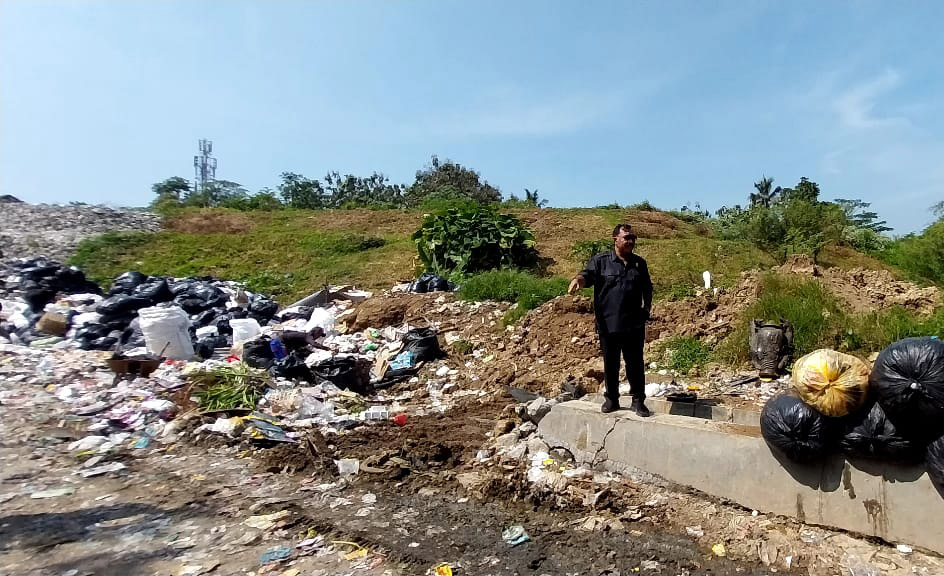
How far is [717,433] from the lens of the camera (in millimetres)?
3898

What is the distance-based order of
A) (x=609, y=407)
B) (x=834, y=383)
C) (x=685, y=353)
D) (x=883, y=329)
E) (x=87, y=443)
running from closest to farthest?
(x=834, y=383), (x=609, y=407), (x=87, y=443), (x=883, y=329), (x=685, y=353)

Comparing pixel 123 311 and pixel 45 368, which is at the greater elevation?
pixel 123 311

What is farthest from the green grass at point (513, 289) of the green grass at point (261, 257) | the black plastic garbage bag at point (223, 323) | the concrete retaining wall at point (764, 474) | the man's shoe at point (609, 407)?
the concrete retaining wall at point (764, 474)

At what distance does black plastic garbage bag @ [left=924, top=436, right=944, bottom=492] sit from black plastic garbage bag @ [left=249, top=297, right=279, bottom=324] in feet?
33.3

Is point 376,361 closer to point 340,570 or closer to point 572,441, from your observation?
point 572,441

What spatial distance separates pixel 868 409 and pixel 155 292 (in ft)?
33.7

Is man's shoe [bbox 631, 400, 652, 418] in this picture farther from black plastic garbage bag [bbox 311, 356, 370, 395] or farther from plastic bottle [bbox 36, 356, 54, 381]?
plastic bottle [bbox 36, 356, 54, 381]

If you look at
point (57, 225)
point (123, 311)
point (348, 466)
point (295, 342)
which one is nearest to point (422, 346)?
point (295, 342)

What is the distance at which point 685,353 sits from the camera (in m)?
7.37

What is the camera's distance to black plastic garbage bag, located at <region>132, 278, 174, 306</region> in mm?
10484

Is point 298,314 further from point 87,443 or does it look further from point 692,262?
point 692,262

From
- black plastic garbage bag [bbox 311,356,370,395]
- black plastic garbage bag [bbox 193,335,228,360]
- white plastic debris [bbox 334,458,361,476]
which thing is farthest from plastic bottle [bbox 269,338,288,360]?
white plastic debris [bbox 334,458,361,476]

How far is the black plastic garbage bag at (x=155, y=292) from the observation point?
34.4 ft

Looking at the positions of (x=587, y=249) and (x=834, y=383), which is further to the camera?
(x=587, y=249)
